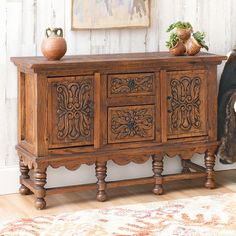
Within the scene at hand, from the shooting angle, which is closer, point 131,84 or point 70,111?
point 70,111

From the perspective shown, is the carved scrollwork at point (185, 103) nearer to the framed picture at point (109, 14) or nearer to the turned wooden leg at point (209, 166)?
the turned wooden leg at point (209, 166)

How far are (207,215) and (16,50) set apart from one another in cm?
170

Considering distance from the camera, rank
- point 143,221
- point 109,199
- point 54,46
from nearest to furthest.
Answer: point 143,221
point 54,46
point 109,199

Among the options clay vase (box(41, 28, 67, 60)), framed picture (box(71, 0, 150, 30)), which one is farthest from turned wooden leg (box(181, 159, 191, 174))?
clay vase (box(41, 28, 67, 60))

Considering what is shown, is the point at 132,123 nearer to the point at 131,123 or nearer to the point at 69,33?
the point at 131,123

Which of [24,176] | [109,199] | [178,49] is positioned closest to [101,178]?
[109,199]

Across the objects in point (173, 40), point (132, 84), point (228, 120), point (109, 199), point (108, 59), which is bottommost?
point (109, 199)

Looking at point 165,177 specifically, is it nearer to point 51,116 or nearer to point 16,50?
point 51,116

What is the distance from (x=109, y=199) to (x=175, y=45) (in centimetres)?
115

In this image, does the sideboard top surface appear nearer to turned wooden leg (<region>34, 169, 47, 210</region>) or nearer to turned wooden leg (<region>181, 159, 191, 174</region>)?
turned wooden leg (<region>34, 169, 47, 210</region>)

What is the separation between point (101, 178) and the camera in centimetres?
501

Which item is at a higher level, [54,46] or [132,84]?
[54,46]

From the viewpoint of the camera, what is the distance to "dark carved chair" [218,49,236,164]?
17.7 feet

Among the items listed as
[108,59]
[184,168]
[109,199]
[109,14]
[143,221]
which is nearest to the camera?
[143,221]
